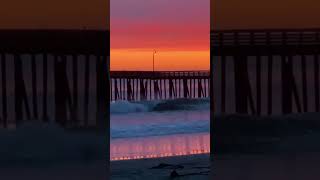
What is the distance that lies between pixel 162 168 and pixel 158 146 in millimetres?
3782

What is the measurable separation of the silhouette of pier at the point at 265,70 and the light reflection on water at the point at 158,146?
3870 mm

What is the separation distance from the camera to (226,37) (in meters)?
5.38

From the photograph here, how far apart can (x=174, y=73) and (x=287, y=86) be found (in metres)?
19.0

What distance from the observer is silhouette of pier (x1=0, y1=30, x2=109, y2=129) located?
5230 mm

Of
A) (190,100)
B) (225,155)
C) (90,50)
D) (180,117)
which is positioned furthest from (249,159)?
(190,100)

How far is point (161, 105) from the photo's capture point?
22.0 meters

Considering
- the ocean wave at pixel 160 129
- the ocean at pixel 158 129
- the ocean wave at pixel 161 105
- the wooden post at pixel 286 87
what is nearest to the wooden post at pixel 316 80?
the wooden post at pixel 286 87

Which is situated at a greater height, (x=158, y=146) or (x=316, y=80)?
(x=316, y=80)

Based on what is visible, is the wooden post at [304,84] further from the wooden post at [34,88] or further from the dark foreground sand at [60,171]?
the wooden post at [34,88]

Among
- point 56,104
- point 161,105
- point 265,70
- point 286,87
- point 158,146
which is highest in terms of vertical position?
point 265,70

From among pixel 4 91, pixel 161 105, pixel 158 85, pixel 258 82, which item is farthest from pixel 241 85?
pixel 158 85

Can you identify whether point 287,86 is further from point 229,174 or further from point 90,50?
point 90,50

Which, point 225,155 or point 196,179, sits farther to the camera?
point 196,179

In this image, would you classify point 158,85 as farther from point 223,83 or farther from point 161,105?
point 223,83
